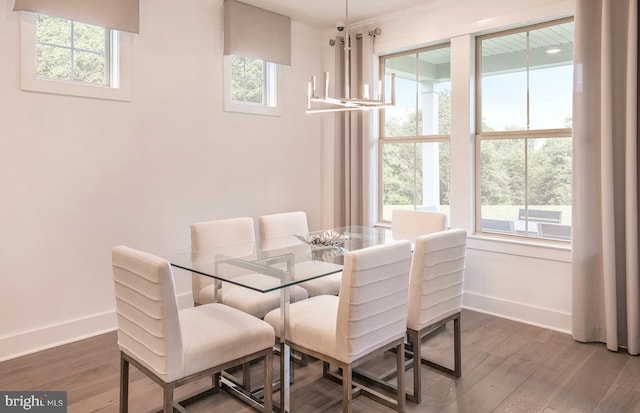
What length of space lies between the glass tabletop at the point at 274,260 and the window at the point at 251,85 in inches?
64.1

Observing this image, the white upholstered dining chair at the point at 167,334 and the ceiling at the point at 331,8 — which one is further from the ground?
the ceiling at the point at 331,8

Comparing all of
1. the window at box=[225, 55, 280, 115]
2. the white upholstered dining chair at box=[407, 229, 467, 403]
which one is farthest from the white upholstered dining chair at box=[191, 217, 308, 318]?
the window at box=[225, 55, 280, 115]

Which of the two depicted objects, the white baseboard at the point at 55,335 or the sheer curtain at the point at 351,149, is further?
the sheer curtain at the point at 351,149

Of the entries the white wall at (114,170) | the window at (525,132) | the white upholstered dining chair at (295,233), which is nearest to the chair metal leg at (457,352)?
the white upholstered dining chair at (295,233)

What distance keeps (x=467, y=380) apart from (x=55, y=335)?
291cm

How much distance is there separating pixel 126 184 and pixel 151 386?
5.48 ft

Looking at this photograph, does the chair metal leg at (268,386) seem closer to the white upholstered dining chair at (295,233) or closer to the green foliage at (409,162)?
the white upholstered dining chair at (295,233)

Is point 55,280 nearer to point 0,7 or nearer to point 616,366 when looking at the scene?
point 0,7

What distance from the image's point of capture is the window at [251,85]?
4.23 m

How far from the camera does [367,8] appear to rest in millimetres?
4371

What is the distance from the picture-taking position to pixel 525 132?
383cm

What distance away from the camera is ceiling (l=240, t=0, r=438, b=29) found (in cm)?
420

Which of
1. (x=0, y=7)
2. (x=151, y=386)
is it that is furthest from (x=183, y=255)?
(x=0, y=7)

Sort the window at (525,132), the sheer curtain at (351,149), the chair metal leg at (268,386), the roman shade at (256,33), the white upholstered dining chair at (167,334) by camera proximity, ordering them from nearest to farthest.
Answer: the white upholstered dining chair at (167,334), the chair metal leg at (268,386), the window at (525,132), the roman shade at (256,33), the sheer curtain at (351,149)
